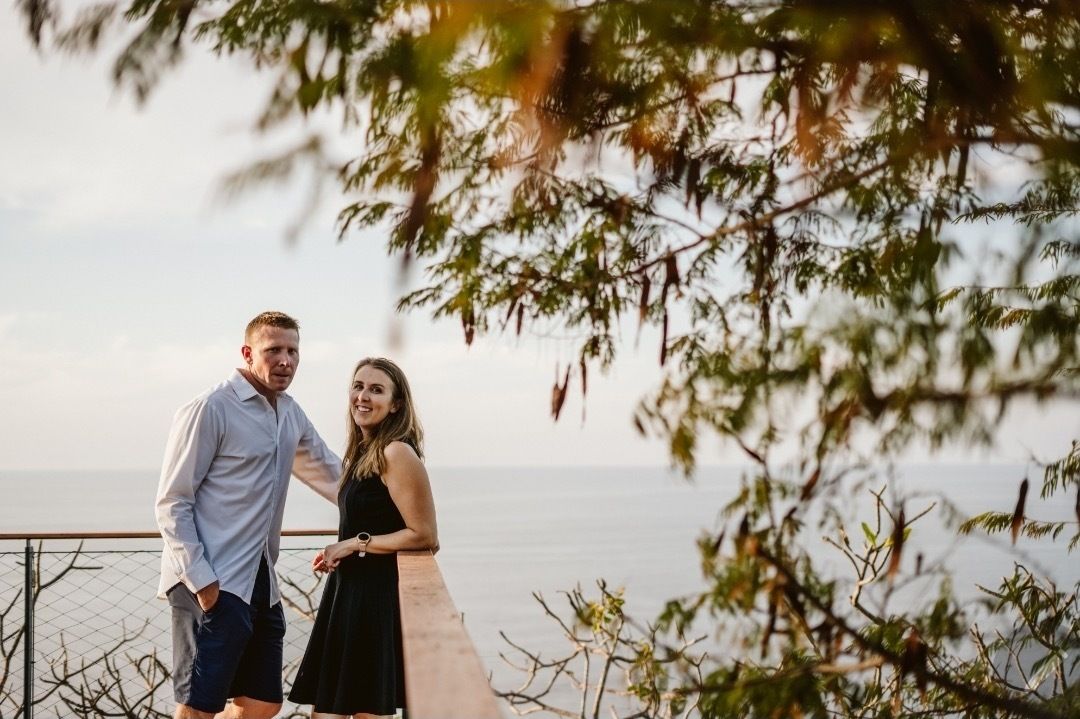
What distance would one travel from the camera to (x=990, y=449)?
6.44ft

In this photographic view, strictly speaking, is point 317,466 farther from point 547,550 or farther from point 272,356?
point 547,550

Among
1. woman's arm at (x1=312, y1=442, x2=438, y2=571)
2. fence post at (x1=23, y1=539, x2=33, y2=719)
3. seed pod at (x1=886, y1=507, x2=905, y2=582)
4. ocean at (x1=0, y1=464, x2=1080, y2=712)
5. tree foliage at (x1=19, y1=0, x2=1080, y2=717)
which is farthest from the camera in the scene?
ocean at (x1=0, y1=464, x2=1080, y2=712)

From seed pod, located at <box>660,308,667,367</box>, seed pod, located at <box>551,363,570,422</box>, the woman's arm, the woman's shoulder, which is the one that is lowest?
the woman's arm

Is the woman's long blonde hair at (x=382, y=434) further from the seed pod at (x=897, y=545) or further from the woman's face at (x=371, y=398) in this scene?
the seed pod at (x=897, y=545)

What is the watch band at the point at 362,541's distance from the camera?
3275 mm

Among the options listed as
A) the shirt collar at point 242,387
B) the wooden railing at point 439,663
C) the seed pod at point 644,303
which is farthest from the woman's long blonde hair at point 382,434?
the seed pod at point 644,303

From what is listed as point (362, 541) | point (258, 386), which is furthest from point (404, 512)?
point (258, 386)

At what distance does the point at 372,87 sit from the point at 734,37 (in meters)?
0.65

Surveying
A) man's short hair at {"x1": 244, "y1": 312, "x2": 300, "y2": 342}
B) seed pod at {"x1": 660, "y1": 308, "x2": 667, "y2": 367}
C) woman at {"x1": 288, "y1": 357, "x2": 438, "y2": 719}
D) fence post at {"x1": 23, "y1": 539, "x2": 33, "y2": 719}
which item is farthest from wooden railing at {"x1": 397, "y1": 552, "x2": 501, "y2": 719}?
fence post at {"x1": 23, "y1": 539, "x2": 33, "y2": 719}

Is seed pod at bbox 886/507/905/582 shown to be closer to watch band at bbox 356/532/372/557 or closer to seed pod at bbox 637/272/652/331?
seed pod at bbox 637/272/652/331

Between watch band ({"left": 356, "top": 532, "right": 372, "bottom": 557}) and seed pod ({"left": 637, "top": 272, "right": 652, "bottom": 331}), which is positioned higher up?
seed pod ({"left": 637, "top": 272, "right": 652, "bottom": 331})

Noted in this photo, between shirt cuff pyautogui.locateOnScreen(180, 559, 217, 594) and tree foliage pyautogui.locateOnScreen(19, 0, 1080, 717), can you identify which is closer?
tree foliage pyautogui.locateOnScreen(19, 0, 1080, 717)

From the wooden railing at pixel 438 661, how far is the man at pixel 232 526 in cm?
79

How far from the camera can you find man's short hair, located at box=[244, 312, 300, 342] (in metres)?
3.30
